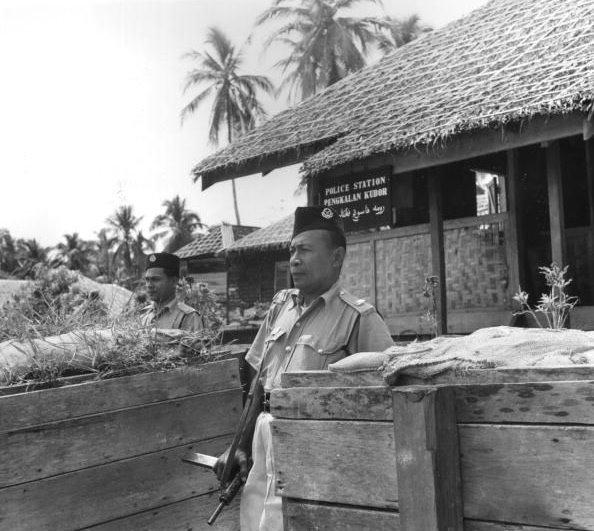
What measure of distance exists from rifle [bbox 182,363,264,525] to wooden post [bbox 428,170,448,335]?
452 cm

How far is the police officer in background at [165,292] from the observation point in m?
4.86

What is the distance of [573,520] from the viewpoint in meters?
1.36

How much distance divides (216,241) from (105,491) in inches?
916

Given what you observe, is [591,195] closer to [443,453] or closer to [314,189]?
[314,189]

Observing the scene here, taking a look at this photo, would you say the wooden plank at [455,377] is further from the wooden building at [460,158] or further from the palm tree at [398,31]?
the palm tree at [398,31]

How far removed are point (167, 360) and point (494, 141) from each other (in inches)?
174

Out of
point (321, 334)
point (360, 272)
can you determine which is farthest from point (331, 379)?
point (360, 272)

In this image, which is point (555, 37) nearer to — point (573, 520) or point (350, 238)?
point (350, 238)

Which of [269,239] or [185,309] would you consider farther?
[269,239]

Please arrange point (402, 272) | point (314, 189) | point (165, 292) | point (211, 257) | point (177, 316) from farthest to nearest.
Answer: point (211, 257)
point (314, 189)
point (402, 272)
point (165, 292)
point (177, 316)

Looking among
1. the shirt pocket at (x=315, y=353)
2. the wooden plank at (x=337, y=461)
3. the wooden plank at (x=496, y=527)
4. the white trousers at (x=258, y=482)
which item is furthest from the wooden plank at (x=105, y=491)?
the wooden plank at (x=496, y=527)

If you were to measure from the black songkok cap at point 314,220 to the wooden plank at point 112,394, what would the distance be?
71 cm

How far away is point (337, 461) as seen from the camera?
1.73 meters

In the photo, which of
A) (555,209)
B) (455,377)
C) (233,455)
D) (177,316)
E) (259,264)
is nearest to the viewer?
(455,377)
